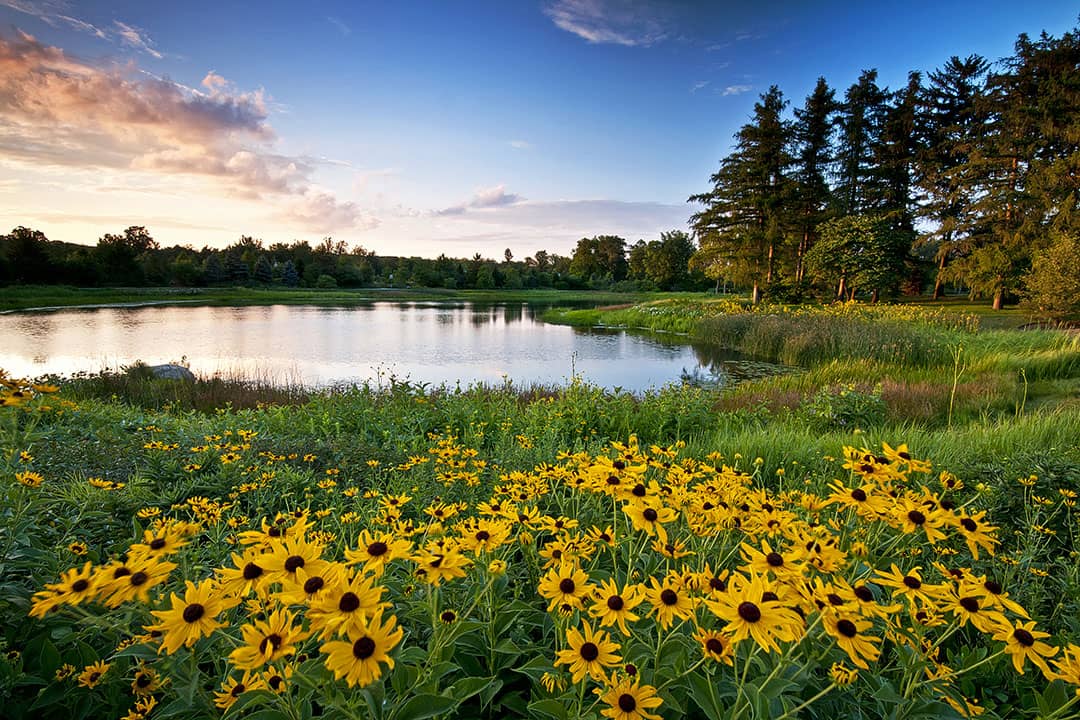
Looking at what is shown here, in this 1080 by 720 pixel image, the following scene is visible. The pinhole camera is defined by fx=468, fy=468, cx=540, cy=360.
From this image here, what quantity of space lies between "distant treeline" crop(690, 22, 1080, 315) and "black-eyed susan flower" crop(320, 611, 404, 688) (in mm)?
25351

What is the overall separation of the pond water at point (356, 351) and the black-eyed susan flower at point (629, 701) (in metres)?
6.94

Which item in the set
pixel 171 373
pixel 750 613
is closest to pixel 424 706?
pixel 750 613

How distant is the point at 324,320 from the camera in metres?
27.0

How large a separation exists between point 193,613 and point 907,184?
3871 centimetres

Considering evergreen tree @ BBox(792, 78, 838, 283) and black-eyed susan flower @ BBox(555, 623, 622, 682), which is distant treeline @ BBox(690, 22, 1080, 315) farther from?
black-eyed susan flower @ BBox(555, 623, 622, 682)

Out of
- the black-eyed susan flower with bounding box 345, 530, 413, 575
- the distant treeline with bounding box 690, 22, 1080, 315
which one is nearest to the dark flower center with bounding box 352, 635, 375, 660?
the black-eyed susan flower with bounding box 345, 530, 413, 575

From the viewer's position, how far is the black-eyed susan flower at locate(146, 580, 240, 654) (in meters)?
0.81

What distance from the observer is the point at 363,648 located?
30.3 inches

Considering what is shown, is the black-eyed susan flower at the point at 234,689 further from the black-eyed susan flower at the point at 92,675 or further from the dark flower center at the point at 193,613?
the black-eyed susan flower at the point at 92,675

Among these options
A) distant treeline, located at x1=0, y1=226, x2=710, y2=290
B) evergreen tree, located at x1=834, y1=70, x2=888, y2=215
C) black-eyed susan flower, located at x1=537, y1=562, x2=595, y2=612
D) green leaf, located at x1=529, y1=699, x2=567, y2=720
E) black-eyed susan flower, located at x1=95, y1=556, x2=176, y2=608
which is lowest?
green leaf, located at x1=529, y1=699, x2=567, y2=720

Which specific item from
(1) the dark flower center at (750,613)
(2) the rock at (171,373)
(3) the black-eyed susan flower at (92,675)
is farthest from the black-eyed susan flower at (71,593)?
(2) the rock at (171,373)

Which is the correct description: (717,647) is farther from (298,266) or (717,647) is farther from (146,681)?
(298,266)

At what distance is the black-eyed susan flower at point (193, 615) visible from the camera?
805 mm

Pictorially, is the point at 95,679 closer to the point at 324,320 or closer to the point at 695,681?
the point at 695,681
